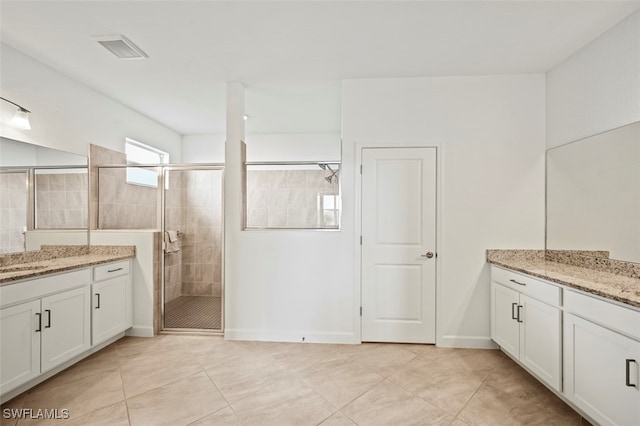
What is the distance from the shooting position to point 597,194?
258 cm

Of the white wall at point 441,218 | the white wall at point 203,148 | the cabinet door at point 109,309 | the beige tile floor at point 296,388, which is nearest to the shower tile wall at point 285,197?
the white wall at point 441,218

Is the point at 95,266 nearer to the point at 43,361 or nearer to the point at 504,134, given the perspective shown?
the point at 43,361

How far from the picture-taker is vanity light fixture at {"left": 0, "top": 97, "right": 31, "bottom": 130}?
8.80 feet

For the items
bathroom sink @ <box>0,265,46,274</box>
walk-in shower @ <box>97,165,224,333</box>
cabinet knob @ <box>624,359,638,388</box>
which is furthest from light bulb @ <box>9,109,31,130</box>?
cabinet knob @ <box>624,359,638,388</box>

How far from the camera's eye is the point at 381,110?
3281 millimetres

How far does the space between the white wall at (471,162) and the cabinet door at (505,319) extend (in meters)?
0.14

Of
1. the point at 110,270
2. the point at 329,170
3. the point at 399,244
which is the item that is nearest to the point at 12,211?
the point at 110,270

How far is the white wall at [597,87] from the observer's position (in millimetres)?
2244

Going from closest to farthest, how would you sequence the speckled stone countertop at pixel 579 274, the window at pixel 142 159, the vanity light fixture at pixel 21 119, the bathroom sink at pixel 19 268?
the speckled stone countertop at pixel 579 274, the bathroom sink at pixel 19 268, the vanity light fixture at pixel 21 119, the window at pixel 142 159

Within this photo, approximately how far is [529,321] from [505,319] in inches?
14.6

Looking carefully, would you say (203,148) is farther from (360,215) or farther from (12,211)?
(360,215)

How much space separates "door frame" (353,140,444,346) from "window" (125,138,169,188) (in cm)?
223

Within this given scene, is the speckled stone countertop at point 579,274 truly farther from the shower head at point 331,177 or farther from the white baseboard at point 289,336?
the shower head at point 331,177

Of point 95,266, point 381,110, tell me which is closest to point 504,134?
point 381,110
